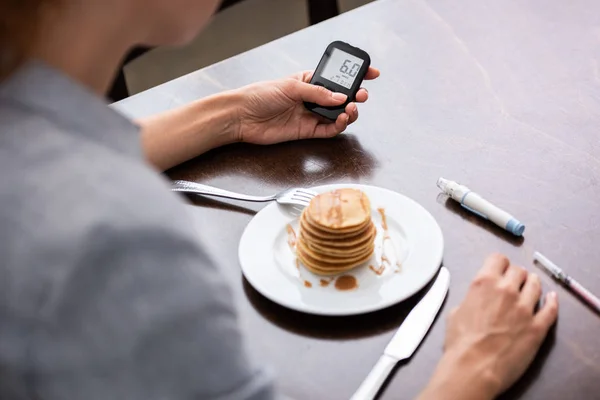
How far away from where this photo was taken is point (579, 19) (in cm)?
154

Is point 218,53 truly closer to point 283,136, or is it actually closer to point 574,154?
point 283,136

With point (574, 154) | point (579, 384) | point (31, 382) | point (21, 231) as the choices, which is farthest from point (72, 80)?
point (574, 154)

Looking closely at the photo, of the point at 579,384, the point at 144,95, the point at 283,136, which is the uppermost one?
the point at 579,384

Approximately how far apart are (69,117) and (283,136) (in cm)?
68

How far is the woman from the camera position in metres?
0.62

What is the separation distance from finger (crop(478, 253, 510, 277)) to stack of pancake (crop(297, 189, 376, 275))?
0.14 meters

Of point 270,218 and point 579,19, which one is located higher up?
point 579,19

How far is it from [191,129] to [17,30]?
64 centimetres

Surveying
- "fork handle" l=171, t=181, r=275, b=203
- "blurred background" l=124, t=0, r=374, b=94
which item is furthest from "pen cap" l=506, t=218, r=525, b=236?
"blurred background" l=124, t=0, r=374, b=94

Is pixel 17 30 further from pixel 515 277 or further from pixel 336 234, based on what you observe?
pixel 515 277

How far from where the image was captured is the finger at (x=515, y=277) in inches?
38.2

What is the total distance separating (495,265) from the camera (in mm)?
994

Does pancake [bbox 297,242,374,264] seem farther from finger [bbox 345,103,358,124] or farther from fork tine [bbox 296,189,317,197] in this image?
finger [bbox 345,103,358,124]

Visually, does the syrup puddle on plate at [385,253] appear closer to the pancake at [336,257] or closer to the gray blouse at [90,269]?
the pancake at [336,257]
